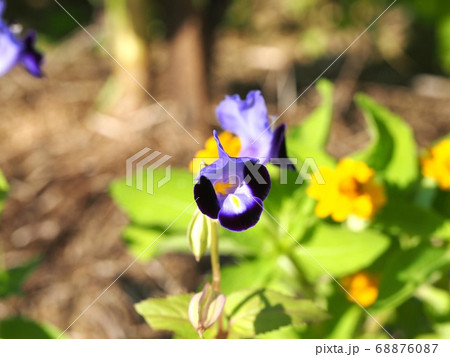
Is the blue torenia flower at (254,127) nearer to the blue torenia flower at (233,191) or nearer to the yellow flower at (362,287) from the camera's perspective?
the blue torenia flower at (233,191)

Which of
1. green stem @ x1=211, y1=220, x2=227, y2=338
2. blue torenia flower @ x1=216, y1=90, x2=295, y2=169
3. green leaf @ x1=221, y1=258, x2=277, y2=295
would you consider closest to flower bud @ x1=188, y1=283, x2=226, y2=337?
green stem @ x1=211, y1=220, x2=227, y2=338

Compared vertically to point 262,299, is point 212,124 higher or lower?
higher

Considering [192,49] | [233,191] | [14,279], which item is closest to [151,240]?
[14,279]

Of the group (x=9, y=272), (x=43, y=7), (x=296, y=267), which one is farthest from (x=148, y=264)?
(x=43, y=7)

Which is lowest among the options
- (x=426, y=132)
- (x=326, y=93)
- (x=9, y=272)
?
(x=9, y=272)

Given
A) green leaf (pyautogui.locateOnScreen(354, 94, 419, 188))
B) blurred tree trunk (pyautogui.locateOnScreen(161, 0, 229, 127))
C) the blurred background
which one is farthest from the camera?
blurred tree trunk (pyautogui.locateOnScreen(161, 0, 229, 127))

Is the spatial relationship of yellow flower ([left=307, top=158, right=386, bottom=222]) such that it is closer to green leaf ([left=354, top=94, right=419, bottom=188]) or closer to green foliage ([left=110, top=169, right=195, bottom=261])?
green leaf ([left=354, top=94, right=419, bottom=188])
